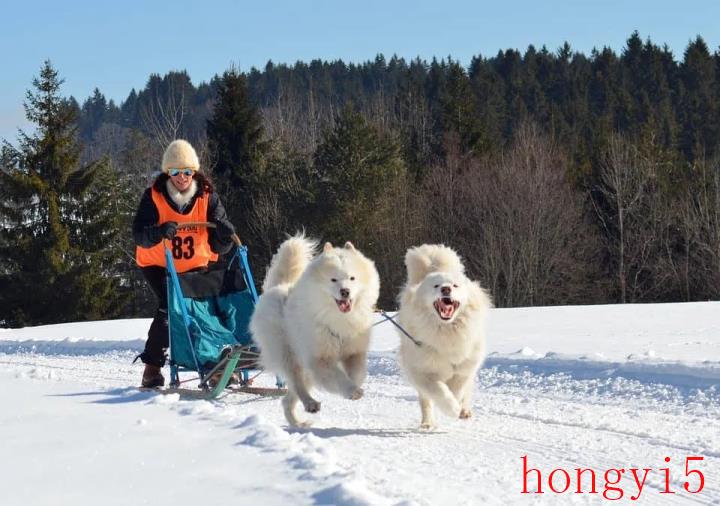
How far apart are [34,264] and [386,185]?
41.5ft

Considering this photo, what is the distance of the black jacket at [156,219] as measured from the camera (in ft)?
20.6

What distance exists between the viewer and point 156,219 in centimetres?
647

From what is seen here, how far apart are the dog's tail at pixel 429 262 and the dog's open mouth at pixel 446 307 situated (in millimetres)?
372

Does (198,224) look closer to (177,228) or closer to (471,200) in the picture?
(177,228)

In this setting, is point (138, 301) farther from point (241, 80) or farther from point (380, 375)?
point (380, 375)

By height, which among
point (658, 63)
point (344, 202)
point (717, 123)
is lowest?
point (344, 202)

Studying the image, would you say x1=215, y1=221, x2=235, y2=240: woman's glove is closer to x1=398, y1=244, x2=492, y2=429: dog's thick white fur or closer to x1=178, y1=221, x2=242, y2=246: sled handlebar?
x1=178, y1=221, x2=242, y2=246: sled handlebar

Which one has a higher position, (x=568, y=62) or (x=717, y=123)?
(x=568, y=62)

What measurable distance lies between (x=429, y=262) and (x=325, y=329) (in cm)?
89

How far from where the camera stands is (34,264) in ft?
92.7

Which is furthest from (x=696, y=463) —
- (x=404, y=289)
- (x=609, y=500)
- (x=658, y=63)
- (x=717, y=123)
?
(x=658, y=63)

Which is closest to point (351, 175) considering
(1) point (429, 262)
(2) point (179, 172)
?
(2) point (179, 172)

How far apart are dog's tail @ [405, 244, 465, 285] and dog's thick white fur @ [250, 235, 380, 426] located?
0.36 metres

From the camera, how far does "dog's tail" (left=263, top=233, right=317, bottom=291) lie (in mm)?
6023
